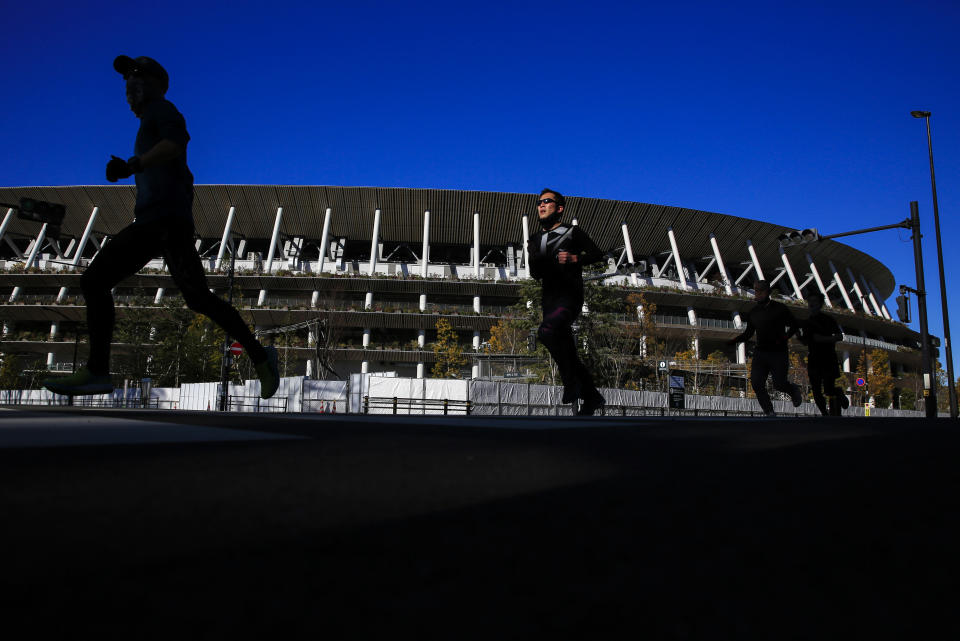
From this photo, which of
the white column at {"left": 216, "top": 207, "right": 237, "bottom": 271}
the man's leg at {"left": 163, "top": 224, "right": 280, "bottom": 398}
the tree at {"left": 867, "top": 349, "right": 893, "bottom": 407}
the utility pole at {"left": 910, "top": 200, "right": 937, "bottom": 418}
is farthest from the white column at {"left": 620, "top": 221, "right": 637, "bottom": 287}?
the man's leg at {"left": 163, "top": 224, "right": 280, "bottom": 398}

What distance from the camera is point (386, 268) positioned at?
50.4 meters

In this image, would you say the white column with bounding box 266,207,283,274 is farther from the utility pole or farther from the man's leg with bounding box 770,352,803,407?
the man's leg with bounding box 770,352,803,407

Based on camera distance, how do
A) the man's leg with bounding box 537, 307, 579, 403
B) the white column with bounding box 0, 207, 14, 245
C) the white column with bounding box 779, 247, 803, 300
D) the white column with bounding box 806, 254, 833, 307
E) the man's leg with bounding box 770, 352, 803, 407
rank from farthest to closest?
1. the white column with bounding box 806, 254, 833, 307
2. the white column with bounding box 779, 247, 803, 300
3. the white column with bounding box 0, 207, 14, 245
4. the man's leg with bounding box 770, 352, 803, 407
5. the man's leg with bounding box 537, 307, 579, 403

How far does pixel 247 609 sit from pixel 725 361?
49.2 m

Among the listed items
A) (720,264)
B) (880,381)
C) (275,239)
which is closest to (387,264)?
(275,239)

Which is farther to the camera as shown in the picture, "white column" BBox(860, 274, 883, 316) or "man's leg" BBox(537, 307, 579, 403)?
"white column" BBox(860, 274, 883, 316)

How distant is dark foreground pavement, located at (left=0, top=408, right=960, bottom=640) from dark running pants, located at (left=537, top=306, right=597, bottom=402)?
360 centimetres

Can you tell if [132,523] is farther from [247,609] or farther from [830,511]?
[830,511]

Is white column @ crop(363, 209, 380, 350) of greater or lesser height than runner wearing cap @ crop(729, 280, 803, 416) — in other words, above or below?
above

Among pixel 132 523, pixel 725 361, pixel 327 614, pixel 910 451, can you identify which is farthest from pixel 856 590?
pixel 725 361
